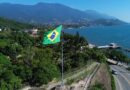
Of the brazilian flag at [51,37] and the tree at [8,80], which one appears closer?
the brazilian flag at [51,37]

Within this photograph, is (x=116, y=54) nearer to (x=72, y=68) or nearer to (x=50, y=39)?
(x=72, y=68)

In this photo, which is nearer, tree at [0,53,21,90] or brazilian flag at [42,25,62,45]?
brazilian flag at [42,25,62,45]

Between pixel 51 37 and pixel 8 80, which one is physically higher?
pixel 51 37

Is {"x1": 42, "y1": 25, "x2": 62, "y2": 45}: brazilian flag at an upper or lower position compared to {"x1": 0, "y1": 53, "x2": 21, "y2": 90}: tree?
upper

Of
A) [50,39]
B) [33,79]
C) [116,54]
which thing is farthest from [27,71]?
[116,54]

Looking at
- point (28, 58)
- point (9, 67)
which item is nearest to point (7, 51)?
point (28, 58)

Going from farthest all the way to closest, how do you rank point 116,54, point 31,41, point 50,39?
1. point 116,54
2. point 31,41
3. point 50,39

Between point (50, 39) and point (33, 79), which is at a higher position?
point (50, 39)

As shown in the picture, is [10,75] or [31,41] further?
[31,41]

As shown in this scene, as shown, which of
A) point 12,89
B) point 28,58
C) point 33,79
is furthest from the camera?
point 28,58

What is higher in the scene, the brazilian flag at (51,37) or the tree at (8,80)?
the brazilian flag at (51,37)

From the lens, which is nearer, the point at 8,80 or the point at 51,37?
the point at 51,37
